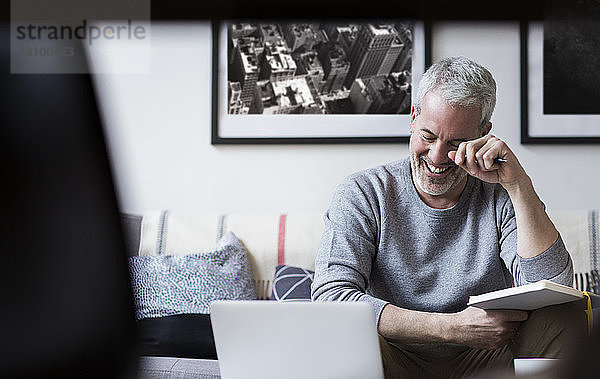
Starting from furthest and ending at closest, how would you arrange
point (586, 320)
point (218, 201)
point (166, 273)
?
point (218, 201)
point (166, 273)
point (586, 320)

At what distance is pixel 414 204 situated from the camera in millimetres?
1821

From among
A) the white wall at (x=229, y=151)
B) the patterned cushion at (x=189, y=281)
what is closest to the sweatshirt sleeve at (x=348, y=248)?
the patterned cushion at (x=189, y=281)

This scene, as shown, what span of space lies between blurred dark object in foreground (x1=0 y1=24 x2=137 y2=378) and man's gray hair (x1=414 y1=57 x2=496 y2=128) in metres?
1.52

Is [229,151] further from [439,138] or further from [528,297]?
[528,297]

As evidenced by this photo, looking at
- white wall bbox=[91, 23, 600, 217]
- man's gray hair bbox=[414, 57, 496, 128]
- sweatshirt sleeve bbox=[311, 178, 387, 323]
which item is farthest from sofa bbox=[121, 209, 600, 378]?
man's gray hair bbox=[414, 57, 496, 128]

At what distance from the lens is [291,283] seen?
237 centimetres

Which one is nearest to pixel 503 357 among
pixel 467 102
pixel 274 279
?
pixel 467 102

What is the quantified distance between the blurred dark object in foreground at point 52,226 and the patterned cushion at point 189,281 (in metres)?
2.03

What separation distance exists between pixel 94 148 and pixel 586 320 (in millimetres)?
1336

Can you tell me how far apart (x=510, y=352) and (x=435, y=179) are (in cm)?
42

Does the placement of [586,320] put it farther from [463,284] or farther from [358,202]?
[358,202]

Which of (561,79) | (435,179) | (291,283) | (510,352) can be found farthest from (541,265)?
(561,79)

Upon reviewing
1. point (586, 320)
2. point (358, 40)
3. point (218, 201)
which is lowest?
point (586, 320)

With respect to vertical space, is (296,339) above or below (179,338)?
above
